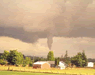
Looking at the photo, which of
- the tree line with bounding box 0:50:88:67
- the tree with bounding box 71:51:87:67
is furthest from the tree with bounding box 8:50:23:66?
the tree with bounding box 71:51:87:67

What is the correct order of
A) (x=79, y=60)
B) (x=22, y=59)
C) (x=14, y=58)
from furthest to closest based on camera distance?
(x=79, y=60)
(x=22, y=59)
(x=14, y=58)

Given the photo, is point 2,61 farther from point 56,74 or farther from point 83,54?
point 83,54

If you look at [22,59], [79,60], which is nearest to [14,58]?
[22,59]

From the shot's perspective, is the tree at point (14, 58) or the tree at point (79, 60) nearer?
the tree at point (14, 58)

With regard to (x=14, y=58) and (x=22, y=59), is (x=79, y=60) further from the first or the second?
(x=14, y=58)

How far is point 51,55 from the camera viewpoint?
158750mm

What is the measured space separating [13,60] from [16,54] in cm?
438

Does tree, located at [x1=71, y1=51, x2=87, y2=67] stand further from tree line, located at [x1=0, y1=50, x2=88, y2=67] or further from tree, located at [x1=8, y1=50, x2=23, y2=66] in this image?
tree, located at [x1=8, y1=50, x2=23, y2=66]

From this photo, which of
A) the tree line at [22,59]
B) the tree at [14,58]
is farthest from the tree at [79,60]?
the tree at [14,58]

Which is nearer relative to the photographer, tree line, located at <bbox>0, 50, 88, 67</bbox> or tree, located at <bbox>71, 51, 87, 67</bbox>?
tree line, located at <bbox>0, 50, 88, 67</bbox>

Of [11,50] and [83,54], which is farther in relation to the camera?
[83,54]

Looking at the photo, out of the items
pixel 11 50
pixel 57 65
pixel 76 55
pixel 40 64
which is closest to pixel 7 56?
pixel 11 50

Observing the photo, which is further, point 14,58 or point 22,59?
point 22,59

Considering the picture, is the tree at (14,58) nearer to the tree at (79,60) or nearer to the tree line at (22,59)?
the tree line at (22,59)
